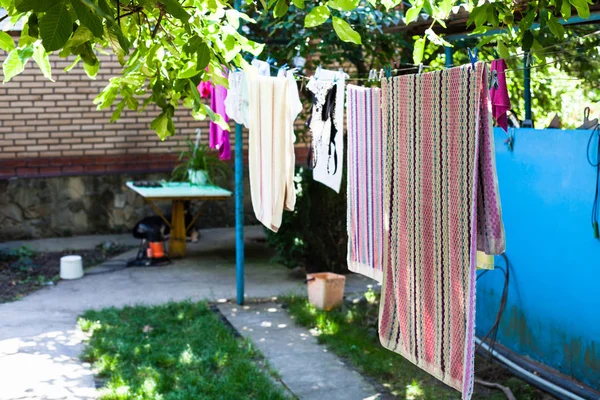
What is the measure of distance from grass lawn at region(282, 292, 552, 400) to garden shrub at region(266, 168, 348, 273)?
96cm

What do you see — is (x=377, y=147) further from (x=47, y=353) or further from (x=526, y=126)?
(x=47, y=353)

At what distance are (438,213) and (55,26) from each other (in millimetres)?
1910

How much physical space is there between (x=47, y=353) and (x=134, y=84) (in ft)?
9.44

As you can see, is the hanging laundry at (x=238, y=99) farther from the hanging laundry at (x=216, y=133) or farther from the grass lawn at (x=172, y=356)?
the grass lawn at (x=172, y=356)

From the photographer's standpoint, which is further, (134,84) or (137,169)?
(137,169)

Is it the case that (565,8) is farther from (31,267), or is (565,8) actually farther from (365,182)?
(31,267)

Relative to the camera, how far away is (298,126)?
1131cm

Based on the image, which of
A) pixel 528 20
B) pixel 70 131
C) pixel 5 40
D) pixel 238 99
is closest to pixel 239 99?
pixel 238 99

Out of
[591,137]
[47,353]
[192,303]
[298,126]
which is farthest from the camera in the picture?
[298,126]

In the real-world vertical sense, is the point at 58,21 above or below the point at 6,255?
above

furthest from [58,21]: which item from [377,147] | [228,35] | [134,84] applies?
[377,147]

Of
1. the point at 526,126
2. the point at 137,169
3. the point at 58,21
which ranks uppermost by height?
the point at 58,21

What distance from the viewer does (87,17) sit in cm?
271

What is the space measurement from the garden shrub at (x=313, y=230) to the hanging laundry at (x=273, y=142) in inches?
120
